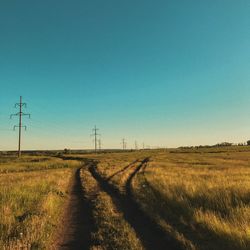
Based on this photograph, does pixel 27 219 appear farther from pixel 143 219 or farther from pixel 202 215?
pixel 202 215

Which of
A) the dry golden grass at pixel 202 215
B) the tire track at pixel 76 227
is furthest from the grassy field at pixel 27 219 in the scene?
the dry golden grass at pixel 202 215

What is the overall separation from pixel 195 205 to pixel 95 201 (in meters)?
4.92

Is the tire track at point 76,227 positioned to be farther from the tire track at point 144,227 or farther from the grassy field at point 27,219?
the tire track at point 144,227

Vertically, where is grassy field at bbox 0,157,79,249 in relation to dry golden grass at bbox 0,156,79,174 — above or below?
below

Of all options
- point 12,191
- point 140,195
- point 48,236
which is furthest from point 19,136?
point 48,236

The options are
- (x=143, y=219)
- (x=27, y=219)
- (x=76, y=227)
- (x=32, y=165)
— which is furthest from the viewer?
(x=32, y=165)

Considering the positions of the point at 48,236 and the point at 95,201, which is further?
the point at 95,201

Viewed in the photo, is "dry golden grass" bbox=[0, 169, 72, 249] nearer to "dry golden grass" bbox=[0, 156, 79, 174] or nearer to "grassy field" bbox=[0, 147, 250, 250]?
"grassy field" bbox=[0, 147, 250, 250]

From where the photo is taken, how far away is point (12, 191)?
53.4 ft

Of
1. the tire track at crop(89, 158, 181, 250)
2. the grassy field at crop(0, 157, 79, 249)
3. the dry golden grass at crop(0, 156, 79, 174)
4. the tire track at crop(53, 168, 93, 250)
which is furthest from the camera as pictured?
the dry golden grass at crop(0, 156, 79, 174)

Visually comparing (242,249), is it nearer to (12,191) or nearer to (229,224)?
(229,224)

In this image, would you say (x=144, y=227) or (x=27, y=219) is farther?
(x=27, y=219)

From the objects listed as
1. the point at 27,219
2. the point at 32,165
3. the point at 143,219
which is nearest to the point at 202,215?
the point at 143,219

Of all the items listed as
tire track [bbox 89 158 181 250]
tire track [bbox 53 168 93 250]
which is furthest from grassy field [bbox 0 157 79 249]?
tire track [bbox 89 158 181 250]
